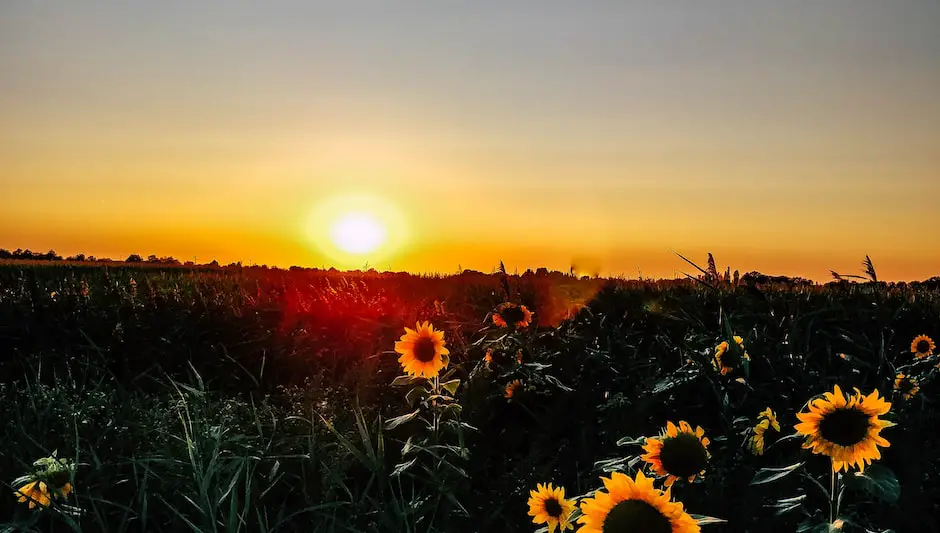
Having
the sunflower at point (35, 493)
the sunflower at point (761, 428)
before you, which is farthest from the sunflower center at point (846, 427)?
the sunflower at point (35, 493)

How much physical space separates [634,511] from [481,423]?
7.42 ft

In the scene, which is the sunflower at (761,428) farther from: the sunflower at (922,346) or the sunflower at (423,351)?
the sunflower at (922,346)

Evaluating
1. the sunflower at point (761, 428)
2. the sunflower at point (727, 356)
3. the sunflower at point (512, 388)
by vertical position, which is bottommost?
the sunflower at point (761, 428)

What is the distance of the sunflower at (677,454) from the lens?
2.14 meters

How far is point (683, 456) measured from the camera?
84.4 inches

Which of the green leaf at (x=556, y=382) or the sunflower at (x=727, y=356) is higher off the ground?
the sunflower at (x=727, y=356)

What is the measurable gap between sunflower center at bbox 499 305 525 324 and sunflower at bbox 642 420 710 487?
1981mm

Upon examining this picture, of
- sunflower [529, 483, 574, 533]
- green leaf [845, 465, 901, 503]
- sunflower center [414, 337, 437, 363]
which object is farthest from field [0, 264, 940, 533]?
sunflower [529, 483, 574, 533]

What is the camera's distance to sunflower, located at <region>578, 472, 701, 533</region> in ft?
5.14

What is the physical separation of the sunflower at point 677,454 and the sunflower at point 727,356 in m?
0.87

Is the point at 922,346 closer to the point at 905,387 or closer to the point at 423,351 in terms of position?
the point at 905,387

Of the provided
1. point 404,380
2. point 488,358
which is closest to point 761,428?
point 404,380

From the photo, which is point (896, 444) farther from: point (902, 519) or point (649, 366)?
point (649, 366)

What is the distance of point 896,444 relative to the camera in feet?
8.76
